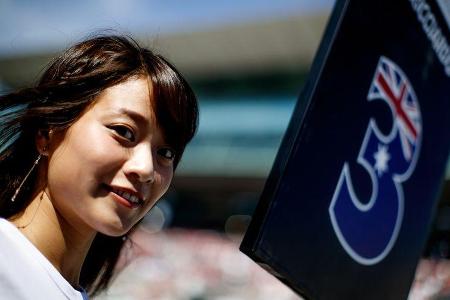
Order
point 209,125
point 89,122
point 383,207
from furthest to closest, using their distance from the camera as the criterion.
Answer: point 209,125 → point 383,207 → point 89,122

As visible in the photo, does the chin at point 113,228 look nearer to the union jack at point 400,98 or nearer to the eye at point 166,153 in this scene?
the eye at point 166,153

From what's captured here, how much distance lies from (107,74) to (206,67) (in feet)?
38.8

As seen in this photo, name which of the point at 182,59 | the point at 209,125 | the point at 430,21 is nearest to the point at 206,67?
the point at 182,59

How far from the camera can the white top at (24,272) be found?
2.31 ft

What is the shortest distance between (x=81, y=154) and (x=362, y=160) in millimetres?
437

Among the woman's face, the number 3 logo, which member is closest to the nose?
the woman's face

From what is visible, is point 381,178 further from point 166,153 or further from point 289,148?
point 166,153

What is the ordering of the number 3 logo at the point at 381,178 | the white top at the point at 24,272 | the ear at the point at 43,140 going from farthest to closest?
1. the number 3 logo at the point at 381,178
2. the ear at the point at 43,140
3. the white top at the point at 24,272

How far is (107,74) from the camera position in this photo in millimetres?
817

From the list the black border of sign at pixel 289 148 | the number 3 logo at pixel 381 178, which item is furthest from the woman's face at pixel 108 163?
the number 3 logo at pixel 381 178

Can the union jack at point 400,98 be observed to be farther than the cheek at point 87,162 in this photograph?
Yes

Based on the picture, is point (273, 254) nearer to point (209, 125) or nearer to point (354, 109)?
point (354, 109)

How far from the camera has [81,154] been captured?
0.75 meters

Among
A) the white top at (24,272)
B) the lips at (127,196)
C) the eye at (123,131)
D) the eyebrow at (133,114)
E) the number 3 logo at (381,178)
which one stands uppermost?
the eyebrow at (133,114)
